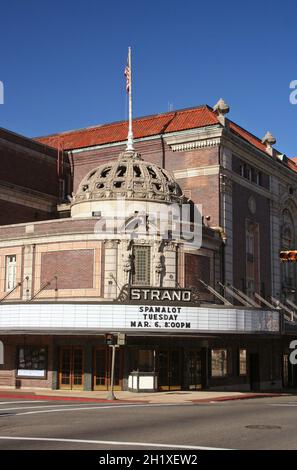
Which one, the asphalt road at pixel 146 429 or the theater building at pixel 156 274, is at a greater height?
the theater building at pixel 156 274

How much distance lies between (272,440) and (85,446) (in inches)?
172

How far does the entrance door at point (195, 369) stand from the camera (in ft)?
134

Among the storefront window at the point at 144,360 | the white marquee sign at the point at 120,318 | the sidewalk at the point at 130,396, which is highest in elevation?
the white marquee sign at the point at 120,318

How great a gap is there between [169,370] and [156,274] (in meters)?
5.74

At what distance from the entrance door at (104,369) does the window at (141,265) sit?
178 inches

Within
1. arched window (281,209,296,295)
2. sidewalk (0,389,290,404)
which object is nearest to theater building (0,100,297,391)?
sidewalk (0,389,290,404)

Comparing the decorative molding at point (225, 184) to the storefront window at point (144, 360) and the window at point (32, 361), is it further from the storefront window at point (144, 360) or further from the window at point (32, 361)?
the window at point (32, 361)

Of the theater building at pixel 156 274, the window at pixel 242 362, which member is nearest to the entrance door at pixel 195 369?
the theater building at pixel 156 274

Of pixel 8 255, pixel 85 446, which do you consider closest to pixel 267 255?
pixel 8 255

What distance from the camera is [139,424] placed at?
62.7ft

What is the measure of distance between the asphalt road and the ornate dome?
821 inches

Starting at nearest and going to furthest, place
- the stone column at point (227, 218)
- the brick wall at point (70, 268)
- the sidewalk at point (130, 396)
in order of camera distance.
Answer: the sidewalk at point (130, 396)
the brick wall at point (70, 268)
the stone column at point (227, 218)

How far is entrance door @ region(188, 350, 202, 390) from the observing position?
134 ft

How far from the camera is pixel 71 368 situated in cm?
3925
